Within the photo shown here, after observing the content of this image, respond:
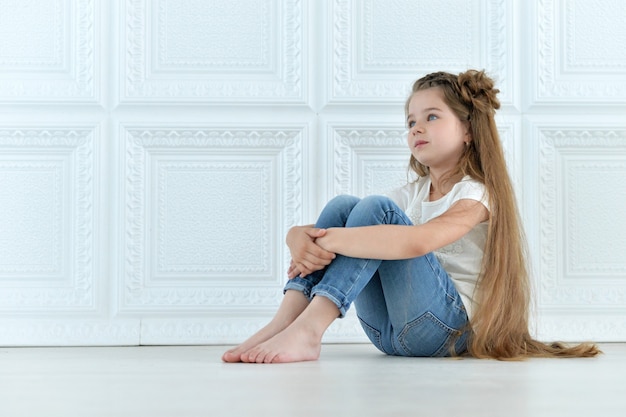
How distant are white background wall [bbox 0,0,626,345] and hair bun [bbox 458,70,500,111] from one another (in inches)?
18.3

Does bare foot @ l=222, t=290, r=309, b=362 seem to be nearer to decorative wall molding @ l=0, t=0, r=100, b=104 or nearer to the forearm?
the forearm

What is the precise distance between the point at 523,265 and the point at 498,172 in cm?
20

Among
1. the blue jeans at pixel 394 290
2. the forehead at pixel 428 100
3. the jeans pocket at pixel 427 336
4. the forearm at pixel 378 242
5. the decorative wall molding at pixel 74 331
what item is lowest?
the decorative wall molding at pixel 74 331

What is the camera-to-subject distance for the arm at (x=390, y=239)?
1.63 m

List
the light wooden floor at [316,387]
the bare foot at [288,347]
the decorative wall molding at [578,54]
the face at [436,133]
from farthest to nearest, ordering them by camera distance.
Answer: the decorative wall molding at [578,54], the face at [436,133], the bare foot at [288,347], the light wooden floor at [316,387]

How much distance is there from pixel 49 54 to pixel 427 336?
4.30 ft

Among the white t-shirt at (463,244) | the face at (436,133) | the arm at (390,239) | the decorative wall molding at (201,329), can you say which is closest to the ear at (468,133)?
the face at (436,133)

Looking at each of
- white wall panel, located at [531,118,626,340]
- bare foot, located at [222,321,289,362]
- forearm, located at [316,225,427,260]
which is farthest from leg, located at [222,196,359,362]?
white wall panel, located at [531,118,626,340]

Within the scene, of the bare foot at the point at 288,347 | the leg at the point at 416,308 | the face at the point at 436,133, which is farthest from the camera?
the face at the point at 436,133

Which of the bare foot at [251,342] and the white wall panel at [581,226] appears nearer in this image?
the bare foot at [251,342]

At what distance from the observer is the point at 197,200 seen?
92.9 inches

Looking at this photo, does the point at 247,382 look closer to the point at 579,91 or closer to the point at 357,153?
the point at 357,153

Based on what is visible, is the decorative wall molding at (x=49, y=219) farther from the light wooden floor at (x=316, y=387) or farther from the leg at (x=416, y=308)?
the leg at (x=416, y=308)

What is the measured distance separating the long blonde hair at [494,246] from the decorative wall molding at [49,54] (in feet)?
3.10
